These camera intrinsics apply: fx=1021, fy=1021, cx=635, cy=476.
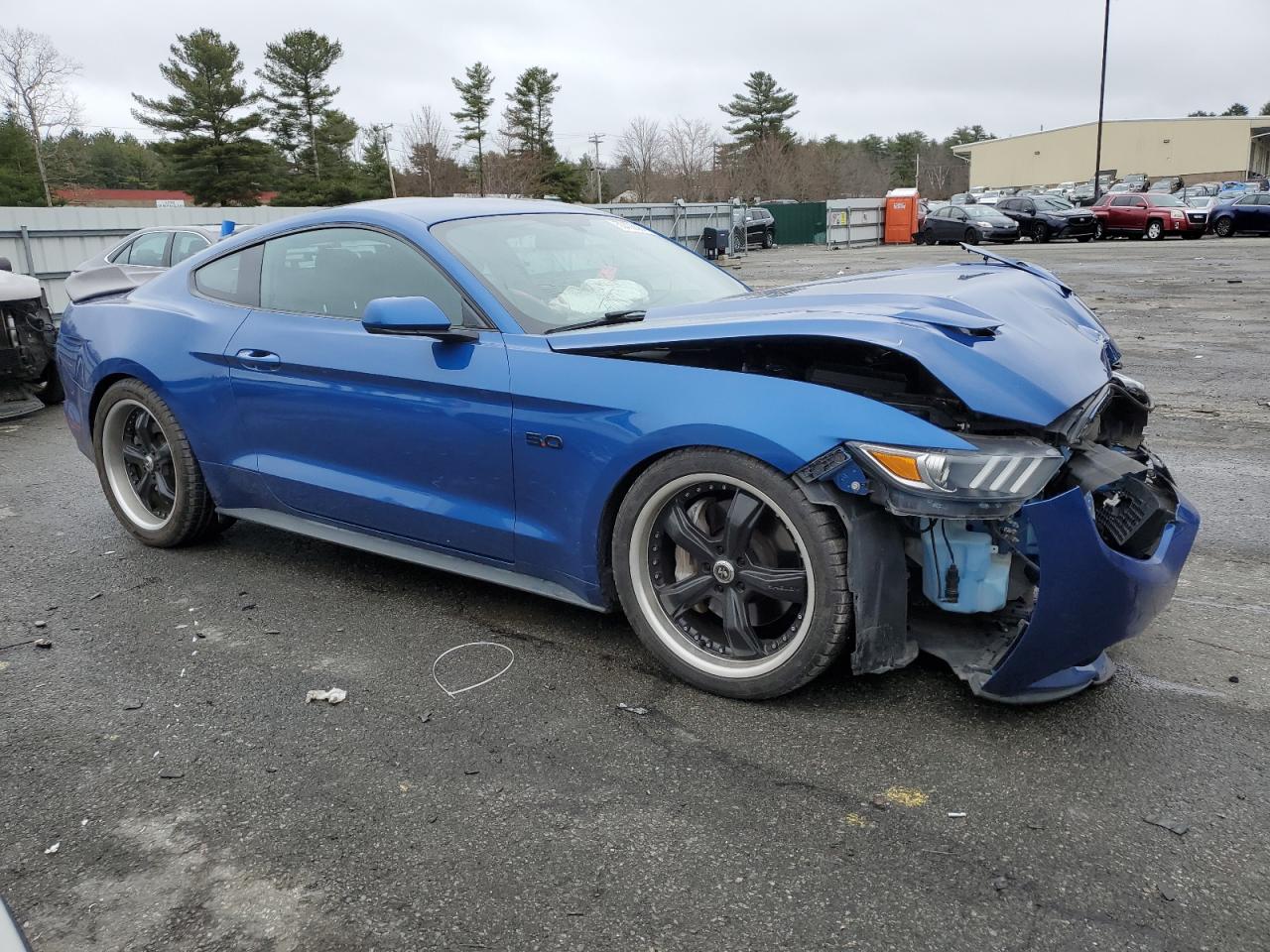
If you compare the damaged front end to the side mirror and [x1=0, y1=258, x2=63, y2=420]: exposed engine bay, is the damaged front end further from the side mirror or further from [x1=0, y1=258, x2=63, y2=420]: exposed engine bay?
[x1=0, y1=258, x2=63, y2=420]: exposed engine bay

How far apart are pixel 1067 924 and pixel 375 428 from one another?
2.72 metres

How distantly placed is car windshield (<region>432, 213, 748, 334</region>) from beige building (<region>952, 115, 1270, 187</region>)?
333 ft

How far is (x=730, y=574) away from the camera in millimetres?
3078

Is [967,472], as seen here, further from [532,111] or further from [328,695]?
[532,111]

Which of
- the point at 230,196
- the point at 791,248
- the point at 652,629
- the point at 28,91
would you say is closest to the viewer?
the point at 652,629

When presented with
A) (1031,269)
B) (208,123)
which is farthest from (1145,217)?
(208,123)

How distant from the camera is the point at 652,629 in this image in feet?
10.7

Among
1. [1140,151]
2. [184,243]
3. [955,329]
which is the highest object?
[1140,151]

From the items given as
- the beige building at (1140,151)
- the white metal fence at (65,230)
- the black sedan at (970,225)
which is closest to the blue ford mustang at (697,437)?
the white metal fence at (65,230)

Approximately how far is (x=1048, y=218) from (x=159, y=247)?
2862 cm

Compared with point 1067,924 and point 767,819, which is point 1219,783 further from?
point 767,819

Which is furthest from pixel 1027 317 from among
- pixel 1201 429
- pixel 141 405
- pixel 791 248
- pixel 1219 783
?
pixel 791 248

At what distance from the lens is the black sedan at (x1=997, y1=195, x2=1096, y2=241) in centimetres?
3312

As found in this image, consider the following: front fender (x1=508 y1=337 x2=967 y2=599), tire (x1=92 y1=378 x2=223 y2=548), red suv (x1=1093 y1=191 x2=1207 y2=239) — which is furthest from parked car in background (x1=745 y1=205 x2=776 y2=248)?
front fender (x1=508 y1=337 x2=967 y2=599)
